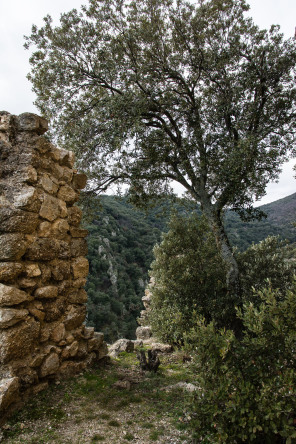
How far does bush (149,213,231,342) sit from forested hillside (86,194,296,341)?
16.4 metres

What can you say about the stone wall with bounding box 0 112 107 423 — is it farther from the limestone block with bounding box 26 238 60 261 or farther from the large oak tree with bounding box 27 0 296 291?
the large oak tree with bounding box 27 0 296 291

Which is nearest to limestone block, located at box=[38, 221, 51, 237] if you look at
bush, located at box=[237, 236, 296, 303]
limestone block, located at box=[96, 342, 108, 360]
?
limestone block, located at box=[96, 342, 108, 360]

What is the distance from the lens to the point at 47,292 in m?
4.80

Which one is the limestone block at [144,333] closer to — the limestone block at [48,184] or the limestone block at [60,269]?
the limestone block at [60,269]

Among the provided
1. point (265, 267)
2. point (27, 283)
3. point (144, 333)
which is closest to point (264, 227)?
point (265, 267)

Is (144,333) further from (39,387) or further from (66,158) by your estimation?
(66,158)

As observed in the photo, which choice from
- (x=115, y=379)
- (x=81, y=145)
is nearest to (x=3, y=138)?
(x=81, y=145)

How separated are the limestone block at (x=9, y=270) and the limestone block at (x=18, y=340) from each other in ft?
2.53

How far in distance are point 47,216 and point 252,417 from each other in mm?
4388

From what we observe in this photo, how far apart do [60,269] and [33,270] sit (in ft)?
2.07

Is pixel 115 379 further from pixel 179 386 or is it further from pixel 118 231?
pixel 118 231

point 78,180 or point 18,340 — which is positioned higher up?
point 78,180

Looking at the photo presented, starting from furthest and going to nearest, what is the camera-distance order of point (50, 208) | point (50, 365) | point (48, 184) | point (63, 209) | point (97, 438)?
1. point (63, 209)
2. point (48, 184)
3. point (50, 208)
4. point (50, 365)
5. point (97, 438)

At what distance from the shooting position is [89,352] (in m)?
5.75
